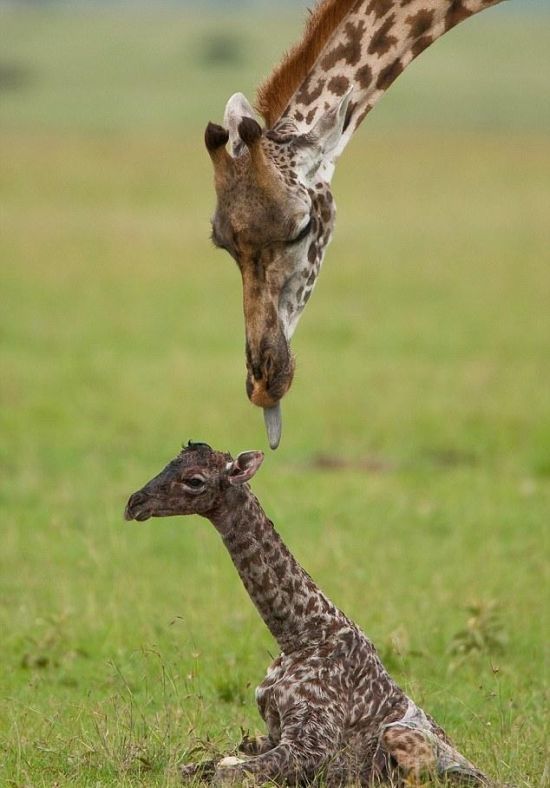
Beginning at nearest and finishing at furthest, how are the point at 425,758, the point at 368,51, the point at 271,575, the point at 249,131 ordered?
1. the point at 425,758
2. the point at 271,575
3. the point at 249,131
4. the point at 368,51

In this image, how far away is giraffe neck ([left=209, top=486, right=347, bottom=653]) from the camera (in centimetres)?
610

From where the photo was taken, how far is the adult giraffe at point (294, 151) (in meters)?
6.63

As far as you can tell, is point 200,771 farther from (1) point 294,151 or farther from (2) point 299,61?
(2) point 299,61

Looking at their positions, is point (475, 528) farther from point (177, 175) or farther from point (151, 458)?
point (177, 175)

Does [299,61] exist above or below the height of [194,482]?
above

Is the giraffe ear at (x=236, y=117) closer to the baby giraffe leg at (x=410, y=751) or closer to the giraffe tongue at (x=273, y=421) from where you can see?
the giraffe tongue at (x=273, y=421)

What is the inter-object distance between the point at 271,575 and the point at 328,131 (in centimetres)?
216

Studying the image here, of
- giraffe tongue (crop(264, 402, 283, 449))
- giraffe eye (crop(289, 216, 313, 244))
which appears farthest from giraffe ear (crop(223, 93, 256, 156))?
giraffe tongue (crop(264, 402, 283, 449))

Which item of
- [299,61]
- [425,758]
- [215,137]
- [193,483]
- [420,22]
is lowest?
[425,758]

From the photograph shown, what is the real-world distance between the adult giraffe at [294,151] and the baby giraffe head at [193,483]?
1.69ft

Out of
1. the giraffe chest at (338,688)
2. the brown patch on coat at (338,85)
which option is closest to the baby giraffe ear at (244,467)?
the giraffe chest at (338,688)

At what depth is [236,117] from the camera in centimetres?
705

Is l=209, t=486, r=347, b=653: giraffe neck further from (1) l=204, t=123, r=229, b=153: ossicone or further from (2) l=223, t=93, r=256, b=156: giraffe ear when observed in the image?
(2) l=223, t=93, r=256, b=156: giraffe ear

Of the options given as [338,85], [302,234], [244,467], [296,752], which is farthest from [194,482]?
[338,85]
